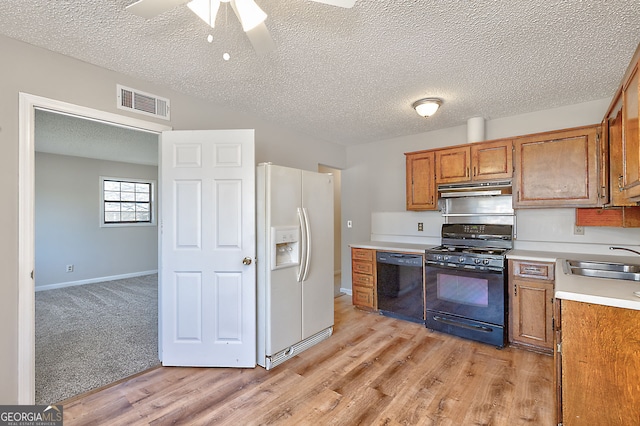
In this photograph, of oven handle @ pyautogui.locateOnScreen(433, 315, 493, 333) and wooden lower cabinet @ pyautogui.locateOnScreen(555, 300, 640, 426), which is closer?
wooden lower cabinet @ pyautogui.locateOnScreen(555, 300, 640, 426)

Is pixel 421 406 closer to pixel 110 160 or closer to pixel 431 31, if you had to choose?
pixel 431 31

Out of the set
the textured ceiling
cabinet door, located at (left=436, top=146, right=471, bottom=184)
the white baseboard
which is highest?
the textured ceiling

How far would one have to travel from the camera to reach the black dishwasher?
138 inches

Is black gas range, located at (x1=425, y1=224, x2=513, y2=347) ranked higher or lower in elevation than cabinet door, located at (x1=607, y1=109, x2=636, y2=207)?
lower

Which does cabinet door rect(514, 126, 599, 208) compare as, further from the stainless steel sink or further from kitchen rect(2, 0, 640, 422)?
the stainless steel sink

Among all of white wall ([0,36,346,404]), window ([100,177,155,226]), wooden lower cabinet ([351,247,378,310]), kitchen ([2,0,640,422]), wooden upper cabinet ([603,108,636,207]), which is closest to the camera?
white wall ([0,36,346,404])

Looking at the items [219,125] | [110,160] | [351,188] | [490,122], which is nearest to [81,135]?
[110,160]

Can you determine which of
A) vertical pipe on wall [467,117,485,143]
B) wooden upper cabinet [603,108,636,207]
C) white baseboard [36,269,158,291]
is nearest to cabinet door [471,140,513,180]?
vertical pipe on wall [467,117,485,143]

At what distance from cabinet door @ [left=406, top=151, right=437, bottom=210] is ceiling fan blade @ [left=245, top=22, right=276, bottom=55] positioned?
2744mm

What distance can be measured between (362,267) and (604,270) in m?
2.42

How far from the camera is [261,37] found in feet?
5.05

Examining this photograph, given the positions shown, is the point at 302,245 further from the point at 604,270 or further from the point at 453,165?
the point at 604,270

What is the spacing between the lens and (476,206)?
12.0 feet

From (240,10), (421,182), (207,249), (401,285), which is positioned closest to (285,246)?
(207,249)
